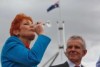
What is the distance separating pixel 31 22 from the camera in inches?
332

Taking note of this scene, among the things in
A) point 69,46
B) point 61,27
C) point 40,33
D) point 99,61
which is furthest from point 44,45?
point 61,27

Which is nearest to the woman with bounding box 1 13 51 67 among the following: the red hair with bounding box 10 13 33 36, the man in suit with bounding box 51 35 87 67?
the red hair with bounding box 10 13 33 36

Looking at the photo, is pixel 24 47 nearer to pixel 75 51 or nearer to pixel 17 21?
pixel 17 21

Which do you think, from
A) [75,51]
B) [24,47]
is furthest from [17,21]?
[75,51]

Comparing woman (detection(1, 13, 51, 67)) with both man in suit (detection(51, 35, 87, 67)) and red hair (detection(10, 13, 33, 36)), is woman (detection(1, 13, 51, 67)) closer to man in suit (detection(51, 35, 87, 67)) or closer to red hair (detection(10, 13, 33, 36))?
red hair (detection(10, 13, 33, 36))

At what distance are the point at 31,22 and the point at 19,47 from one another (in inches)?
25.1

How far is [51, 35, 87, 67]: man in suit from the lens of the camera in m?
8.84

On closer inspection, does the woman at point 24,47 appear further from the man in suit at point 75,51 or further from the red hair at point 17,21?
the man in suit at point 75,51

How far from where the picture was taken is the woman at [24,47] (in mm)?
7906

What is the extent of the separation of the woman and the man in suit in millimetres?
926

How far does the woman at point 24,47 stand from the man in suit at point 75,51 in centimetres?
93

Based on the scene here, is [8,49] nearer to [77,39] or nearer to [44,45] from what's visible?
[44,45]

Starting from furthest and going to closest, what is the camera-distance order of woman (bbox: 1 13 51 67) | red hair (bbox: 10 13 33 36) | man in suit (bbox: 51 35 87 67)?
man in suit (bbox: 51 35 87 67)
red hair (bbox: 10 13 33 36)
woman (bbox: 1 13 51 67)

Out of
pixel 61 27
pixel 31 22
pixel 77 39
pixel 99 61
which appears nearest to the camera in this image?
pixel 31 22
